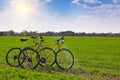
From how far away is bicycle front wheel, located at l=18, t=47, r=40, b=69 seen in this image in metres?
14.8

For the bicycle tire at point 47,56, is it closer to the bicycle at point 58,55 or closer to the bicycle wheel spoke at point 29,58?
the bicycle at point 58,55

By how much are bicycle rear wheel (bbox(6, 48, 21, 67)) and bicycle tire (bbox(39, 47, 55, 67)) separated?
135 centimetres

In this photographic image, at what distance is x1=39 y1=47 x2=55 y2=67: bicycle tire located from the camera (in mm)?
14836

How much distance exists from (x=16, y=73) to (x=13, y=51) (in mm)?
3237

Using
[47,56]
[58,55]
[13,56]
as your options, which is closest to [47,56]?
[47,56]

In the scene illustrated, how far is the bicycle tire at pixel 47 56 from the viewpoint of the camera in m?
14.8

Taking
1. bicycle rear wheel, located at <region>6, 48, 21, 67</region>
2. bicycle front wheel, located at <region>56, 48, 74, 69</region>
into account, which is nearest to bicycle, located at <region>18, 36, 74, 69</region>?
bicycle front wheel, located at <region>56, 48, 74, 69</region>

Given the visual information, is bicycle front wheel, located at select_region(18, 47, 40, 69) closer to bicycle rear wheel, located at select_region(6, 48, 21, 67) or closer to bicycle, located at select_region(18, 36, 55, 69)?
bicycle, located at select_region(18, 36, 55, 69)

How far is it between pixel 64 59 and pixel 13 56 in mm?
2722

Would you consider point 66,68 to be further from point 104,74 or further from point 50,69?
point 104,74

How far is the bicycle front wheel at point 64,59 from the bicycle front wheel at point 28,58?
109cm

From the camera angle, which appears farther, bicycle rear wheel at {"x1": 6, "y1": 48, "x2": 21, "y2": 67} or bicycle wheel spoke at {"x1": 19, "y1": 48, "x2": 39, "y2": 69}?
bicycle rear wheel at {"x1": 6, "y1": 48, "x2": 21, "y2": 67}

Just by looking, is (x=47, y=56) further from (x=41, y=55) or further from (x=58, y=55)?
(x=58, y=55)

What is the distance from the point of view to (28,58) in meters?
14.9
